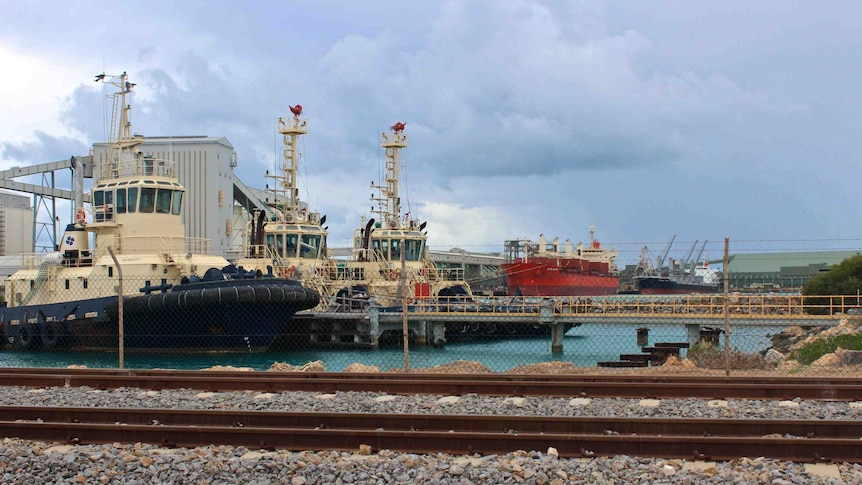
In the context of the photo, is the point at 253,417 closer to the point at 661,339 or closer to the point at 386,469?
the point at 386,469

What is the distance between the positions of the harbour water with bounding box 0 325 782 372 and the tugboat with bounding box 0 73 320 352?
0.58 m

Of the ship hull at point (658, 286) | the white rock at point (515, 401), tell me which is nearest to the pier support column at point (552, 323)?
the white rock at point (515, 401)

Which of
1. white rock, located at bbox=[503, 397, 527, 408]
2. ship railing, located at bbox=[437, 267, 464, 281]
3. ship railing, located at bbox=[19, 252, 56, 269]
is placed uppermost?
ship railing, located at bbox=[19, 252, 56, 269]

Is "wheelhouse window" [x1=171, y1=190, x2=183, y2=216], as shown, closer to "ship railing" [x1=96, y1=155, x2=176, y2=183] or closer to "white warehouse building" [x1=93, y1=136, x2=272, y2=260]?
"ship railing" [x1=96, y1=155, x2=176, y2=183]

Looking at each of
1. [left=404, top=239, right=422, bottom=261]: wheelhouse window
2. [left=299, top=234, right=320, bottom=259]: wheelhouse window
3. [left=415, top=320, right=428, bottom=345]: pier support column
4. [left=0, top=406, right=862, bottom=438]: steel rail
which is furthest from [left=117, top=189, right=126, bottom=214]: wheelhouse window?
[left=0, top=406, right=862, bottom=438]: steel rail

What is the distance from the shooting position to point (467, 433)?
23.6 feet

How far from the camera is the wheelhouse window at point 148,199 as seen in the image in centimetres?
3083

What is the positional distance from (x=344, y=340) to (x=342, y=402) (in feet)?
88.7

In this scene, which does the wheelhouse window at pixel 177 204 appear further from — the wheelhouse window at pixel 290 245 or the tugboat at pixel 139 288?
the wheelhouse window at pixel 290 245

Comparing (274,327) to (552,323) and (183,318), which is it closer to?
(183,318)

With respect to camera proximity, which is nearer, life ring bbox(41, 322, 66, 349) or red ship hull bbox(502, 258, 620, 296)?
life ring bbox(41, 322, 66, 349)

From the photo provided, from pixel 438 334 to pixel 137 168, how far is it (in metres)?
13.7

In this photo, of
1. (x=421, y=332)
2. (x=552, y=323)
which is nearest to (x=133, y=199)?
(x=421, y=332)

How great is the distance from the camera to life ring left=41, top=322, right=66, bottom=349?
2873 centimetres
